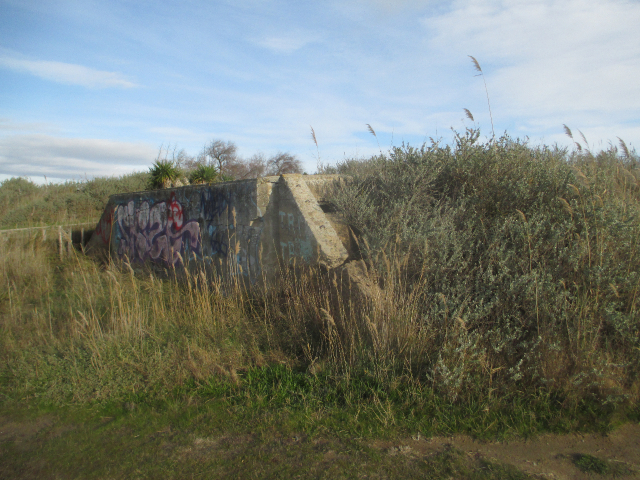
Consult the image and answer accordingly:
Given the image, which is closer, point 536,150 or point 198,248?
point 536,150

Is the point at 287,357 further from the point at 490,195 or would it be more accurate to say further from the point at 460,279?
the point at 490,195

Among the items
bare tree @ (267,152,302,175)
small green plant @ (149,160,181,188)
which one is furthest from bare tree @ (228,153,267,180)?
small green plant @ (149,160,181,188)

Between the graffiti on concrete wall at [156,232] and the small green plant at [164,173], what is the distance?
7.91 feet

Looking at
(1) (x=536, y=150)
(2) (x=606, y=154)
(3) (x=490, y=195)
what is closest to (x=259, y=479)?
(3) (x=490, y=195)

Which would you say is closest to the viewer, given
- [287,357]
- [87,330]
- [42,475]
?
[42,475]

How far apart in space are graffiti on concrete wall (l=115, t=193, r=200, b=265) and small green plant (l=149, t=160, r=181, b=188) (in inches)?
94.9

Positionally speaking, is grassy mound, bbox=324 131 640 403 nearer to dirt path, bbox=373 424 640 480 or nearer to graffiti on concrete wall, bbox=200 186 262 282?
dirt path, bbox=373 424 640 480

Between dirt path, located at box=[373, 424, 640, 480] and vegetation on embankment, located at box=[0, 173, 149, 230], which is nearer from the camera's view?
dirt path, located at box=[373, 424, 640, 480]

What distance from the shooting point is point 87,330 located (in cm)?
454

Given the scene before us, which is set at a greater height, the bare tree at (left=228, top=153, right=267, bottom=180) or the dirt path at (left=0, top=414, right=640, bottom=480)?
the bare tree at (left=228, top=153, right=267, bottom=180)

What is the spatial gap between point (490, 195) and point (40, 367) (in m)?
5.47

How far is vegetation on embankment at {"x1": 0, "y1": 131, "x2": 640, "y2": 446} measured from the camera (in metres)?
3.05

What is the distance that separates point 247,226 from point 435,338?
3468mm

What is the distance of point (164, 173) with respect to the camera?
11508 millimetres
